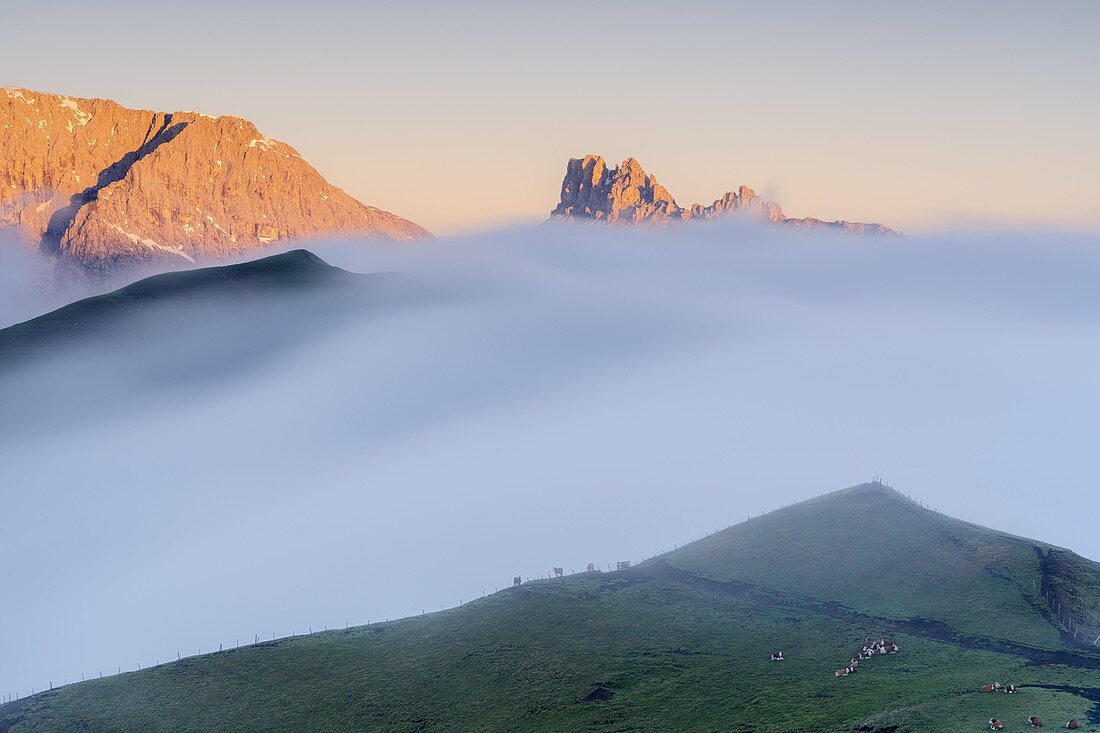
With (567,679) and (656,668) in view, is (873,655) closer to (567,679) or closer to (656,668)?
(656,668)

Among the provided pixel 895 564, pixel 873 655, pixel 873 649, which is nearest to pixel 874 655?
pixel 873 655

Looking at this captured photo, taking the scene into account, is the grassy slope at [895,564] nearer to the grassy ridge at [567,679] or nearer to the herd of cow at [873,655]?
the grassy ridge at [567,679]

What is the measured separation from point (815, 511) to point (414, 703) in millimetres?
100143

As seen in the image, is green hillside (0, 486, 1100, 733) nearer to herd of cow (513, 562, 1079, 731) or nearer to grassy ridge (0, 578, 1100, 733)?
grassy ridge (0, 578, 1100, 733)

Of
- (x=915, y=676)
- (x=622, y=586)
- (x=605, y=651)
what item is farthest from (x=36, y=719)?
(x=915, y=676)

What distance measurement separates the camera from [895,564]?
159 meters

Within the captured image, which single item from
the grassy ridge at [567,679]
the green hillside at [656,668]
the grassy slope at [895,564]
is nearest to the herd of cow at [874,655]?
the green hillside at [656,668]

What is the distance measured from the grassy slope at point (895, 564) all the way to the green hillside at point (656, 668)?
52cm

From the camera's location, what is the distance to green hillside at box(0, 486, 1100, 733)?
104 metres

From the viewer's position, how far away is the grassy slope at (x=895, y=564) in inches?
5340

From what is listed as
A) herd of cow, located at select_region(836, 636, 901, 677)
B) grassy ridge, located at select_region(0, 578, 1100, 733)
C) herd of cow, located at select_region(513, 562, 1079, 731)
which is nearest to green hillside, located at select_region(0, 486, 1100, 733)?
grassy ridge, located at select_region(0, 578, 1100, 733)

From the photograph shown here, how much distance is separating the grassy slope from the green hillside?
1.72 ft

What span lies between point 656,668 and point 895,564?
53.7 meters

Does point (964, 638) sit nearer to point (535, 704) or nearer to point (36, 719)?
point (535, 704)
